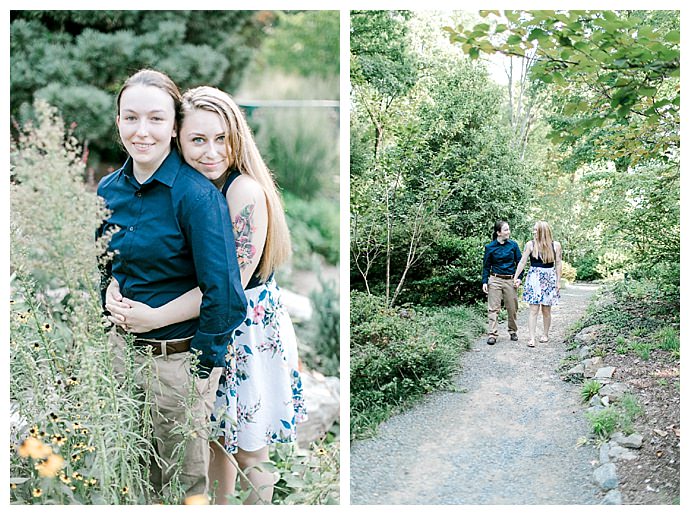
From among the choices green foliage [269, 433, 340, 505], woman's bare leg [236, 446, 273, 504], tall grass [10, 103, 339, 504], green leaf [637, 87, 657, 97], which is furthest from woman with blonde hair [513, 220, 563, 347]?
woman's bare leg [236, 446, 273, 504]

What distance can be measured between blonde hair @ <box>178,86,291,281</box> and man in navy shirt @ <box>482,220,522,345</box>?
0.83 meters

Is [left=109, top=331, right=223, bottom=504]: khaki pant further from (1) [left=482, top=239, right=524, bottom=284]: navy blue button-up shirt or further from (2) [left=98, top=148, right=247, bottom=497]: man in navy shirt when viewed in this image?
(1) [left=482, top=239, right=524, bottom=284]: navy blue button-up shirt

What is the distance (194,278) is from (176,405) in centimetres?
45

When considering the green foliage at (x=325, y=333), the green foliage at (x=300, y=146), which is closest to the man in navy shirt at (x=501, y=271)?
the green foliage at (x=325, y=333)

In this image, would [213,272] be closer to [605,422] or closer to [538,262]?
[538,262]

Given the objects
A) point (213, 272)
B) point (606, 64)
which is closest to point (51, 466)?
point (213, 272)

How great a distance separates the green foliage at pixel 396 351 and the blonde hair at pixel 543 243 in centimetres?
35

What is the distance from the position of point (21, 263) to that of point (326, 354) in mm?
1802

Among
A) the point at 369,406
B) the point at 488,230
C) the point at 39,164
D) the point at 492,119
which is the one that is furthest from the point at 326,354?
the point at 39,164

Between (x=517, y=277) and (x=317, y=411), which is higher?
(x=517, y=277)

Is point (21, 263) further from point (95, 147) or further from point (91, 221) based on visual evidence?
point (95, 147)

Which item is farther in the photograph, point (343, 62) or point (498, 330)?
point (498, 330)

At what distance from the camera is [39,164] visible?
1942 millimetres

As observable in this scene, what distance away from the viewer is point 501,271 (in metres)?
2.54
